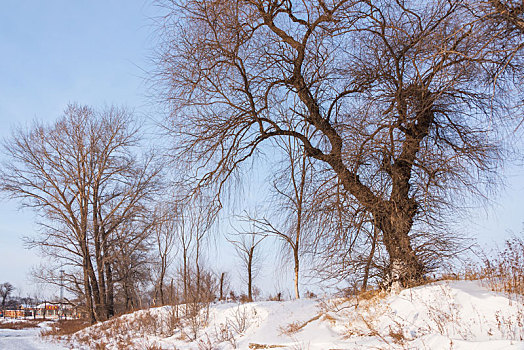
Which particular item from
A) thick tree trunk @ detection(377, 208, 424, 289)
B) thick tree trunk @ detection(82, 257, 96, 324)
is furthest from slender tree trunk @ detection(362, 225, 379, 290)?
thick tree trunk @ detection(82, 257, 96, 324)

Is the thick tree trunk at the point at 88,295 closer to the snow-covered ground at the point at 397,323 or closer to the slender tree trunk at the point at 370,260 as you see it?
the snow-covered ground at the point at 397,323

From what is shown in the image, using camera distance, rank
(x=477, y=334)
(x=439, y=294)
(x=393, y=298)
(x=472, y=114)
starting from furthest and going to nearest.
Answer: (x=472, y=114) → (x=393, y=298) → (x=439, y=294) → (x=477, y=334)

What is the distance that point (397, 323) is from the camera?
5.79 meters

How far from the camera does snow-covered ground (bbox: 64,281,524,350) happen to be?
197 inches

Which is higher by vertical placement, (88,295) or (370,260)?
(370,260)

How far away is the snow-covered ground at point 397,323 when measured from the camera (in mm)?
5008

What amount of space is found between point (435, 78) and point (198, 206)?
187 inches

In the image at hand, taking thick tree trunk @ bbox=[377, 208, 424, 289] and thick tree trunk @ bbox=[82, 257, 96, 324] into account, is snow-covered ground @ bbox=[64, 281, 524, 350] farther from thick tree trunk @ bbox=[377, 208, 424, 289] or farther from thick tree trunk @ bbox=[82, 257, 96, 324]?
thick tree trunk @ bbox=[82, 257, 96, 324]

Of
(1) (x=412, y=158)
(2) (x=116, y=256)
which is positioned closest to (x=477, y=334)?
(1) (x=412, y=158)

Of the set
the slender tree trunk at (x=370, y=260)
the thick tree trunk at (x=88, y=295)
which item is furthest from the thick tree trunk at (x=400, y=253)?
the thick tree trunk at (x=88, y=295)

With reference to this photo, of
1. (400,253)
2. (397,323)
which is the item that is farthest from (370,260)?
(397,323)

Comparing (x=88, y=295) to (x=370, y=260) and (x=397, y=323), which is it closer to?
(x=370, y=260)

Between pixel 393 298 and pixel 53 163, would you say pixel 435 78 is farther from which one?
pixel 53 163

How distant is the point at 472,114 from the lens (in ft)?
25.3
